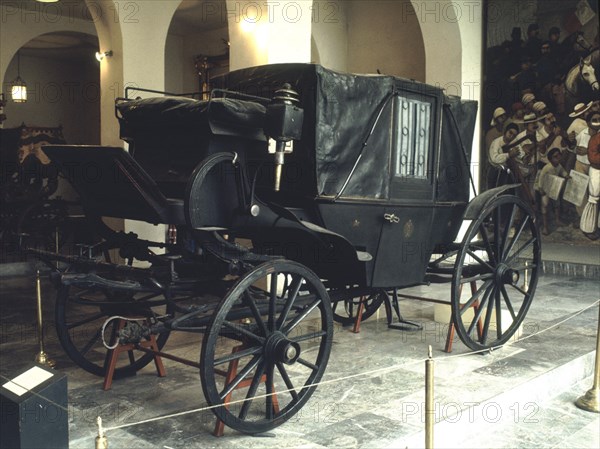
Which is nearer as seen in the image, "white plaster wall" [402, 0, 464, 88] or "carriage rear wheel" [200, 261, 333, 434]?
"carriage rear wheel" [200, 261, 333, 434]

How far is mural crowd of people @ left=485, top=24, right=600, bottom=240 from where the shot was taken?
30.7ft

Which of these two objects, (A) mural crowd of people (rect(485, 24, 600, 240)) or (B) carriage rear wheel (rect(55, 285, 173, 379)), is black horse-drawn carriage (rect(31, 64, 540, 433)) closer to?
(B) carriage rear wheel (rect(55, 285, 173, 379))

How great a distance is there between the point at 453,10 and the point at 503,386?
6.63m

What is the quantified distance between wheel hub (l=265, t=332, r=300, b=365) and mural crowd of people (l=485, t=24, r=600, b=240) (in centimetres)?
643

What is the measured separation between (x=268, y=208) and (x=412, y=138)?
1263 mm

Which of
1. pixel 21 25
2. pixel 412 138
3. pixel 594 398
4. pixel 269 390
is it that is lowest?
pixel 594 398

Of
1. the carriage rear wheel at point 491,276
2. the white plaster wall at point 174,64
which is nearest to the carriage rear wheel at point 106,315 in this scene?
the carriage rear wheel at point 491,276

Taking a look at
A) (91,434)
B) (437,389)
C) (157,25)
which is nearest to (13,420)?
(91,434)

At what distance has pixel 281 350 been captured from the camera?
11.6ft

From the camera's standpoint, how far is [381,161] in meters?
4.34

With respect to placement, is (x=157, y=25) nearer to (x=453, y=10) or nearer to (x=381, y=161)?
(x=453, y=10)

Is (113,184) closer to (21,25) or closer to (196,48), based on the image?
(21,25)

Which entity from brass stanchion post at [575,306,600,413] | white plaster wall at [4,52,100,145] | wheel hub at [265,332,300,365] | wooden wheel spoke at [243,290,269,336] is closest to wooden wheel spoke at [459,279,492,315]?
brass stanchion post at [575,306,600,413]

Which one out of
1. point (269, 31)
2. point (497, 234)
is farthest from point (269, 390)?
point (269, 31)
